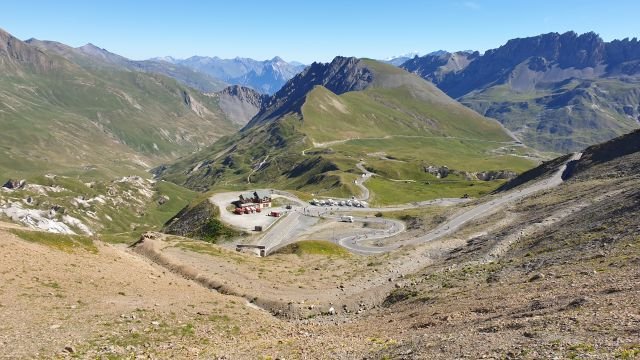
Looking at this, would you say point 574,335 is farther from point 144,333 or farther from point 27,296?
point 27,296

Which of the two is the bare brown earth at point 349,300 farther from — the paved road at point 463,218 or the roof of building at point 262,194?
the roof of building at point 262,194

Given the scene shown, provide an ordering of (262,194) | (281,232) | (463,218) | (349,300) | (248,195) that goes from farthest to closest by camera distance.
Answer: (262,194), (248,195), (281,232), (463,218), (349,300)

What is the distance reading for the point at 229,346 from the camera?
39000 millimetres

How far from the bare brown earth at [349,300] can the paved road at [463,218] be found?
1087 inches

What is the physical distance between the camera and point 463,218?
127 m

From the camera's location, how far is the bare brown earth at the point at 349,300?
3297 cm

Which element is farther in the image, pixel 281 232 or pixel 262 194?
pixel 262 194

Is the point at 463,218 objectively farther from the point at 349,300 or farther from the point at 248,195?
the point at 349,300

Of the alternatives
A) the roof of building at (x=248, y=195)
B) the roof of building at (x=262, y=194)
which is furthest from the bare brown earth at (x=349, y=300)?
the roof of building at (x=262, y=194)

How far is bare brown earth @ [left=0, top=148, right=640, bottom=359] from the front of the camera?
108 feet

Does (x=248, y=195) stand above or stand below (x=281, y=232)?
above

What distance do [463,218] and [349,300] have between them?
75246 mm

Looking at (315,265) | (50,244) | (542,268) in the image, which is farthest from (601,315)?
(50,244)

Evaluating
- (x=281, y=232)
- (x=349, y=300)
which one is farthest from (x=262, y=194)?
(x=349, y=300)
